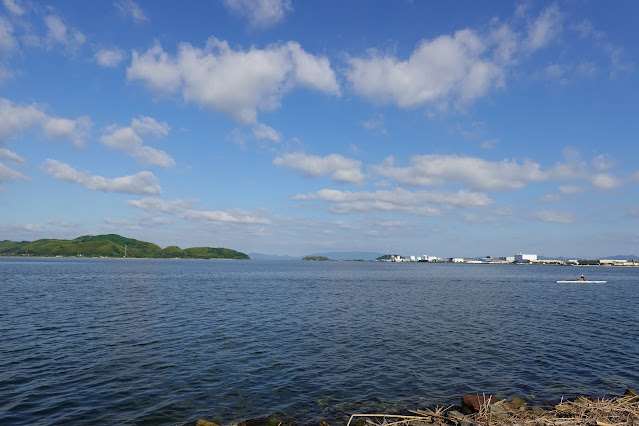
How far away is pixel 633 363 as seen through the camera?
107ft

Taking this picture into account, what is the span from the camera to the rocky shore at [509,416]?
54.8 feet

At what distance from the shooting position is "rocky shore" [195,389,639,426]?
658 inches

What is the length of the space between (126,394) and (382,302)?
178ft

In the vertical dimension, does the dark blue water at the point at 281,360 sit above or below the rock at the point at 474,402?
below

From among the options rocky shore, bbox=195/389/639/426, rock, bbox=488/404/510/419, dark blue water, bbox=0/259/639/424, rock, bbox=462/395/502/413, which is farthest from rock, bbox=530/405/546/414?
dark blue water, bbox=0/259/639/424

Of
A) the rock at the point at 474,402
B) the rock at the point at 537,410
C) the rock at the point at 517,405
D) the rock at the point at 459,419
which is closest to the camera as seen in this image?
the rock at the point at 459,419

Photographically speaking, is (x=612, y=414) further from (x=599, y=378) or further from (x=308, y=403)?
(x=308, y=403)

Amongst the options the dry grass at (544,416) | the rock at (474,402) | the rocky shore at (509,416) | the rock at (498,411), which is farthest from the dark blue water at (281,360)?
the rock at (498,411)

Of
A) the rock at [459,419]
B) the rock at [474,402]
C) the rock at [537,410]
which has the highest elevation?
the rock at [459,419]

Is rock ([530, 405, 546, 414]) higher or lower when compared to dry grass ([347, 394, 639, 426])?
lower

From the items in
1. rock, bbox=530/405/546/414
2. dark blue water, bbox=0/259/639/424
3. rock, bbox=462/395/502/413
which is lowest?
dark blue water, bbox=0/259/639/424

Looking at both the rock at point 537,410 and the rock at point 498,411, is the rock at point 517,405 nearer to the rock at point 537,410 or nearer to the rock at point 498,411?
the rock at point 537,410

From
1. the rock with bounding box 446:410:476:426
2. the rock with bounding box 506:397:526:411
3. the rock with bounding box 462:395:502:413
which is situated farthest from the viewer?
the rock with bounding box 506:397:526:411

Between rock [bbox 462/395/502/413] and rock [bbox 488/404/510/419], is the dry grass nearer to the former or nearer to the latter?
rock [bbox 488/404/510/419]
